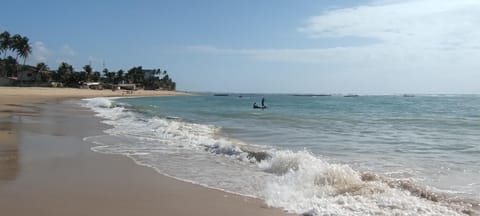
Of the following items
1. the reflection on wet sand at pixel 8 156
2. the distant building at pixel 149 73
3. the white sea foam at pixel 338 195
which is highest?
the distant building at pixel 149 73

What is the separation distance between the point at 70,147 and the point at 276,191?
758 cm

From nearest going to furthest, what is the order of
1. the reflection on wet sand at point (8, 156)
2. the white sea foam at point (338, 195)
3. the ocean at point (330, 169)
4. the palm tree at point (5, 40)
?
the white sea foam at point (338, 195) < the ocean at point (330, 169) < the reflection on wet sand at point (8, 156) < the palm tree at point (5, 40)

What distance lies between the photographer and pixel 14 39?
325 feet

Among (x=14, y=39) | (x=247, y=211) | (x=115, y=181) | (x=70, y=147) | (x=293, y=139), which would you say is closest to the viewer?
(x=247, y=211)

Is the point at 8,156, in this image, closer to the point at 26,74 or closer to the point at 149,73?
the point at 26,74

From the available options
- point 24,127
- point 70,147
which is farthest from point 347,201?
point 24,127

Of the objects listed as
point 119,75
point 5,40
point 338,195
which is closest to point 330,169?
point 338,195

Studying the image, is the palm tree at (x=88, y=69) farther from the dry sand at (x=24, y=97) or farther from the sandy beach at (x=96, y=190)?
the sandy beach at (x=96, y=190)

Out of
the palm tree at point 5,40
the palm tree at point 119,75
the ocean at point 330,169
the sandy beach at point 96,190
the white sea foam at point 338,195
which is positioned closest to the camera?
the sandy beach at point 96,190

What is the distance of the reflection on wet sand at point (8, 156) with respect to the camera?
30.2 ft

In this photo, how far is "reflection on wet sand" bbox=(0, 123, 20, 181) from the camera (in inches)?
362

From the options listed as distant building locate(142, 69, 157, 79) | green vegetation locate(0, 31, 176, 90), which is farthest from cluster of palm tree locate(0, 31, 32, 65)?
distant building locate(142, 69, 157, 79)

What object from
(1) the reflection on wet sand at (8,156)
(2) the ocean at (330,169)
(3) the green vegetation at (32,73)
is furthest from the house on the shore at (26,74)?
(1) the reflection on wet sand at (8,156)

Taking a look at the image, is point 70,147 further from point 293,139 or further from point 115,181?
point 293,139
